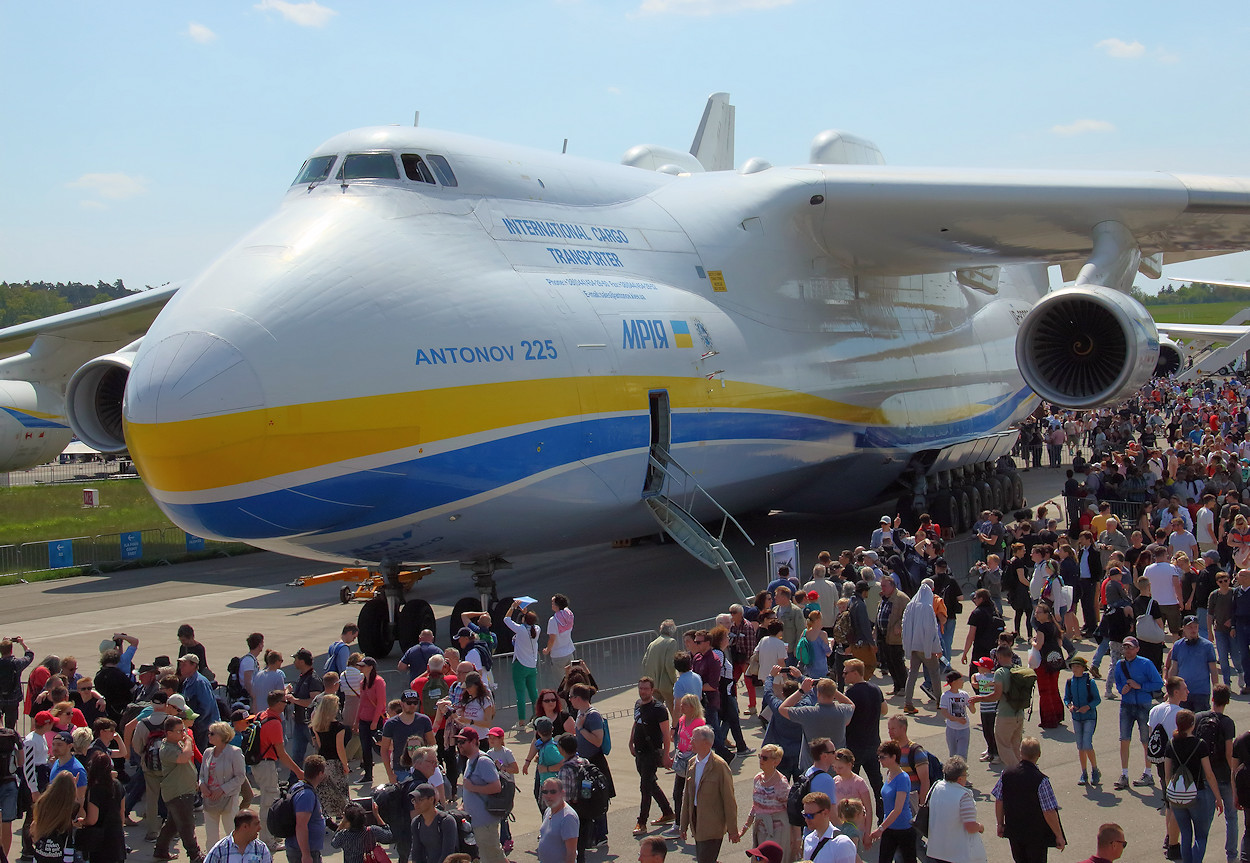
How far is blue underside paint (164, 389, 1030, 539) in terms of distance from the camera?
34.7ft

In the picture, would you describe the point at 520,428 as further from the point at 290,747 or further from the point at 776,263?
the point at 776,263

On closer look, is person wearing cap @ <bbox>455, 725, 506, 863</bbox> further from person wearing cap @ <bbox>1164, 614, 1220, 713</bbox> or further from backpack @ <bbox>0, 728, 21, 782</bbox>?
person wearing cap @ <bbox>1164, 614, 1220, 713</bbox>

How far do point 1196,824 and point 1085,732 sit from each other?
150 centimetres

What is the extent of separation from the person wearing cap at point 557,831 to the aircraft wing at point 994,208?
1203cm

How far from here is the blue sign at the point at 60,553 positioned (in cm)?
2103

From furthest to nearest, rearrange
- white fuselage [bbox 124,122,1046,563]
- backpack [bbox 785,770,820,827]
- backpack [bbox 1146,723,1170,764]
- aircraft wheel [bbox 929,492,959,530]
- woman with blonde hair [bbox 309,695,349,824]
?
aircraft wheel [bbox 929,492,959,530]
white fuselage [bbox 124,122,1046,563]
woman with blonde hair [bbox 309,695,349,824]
backpack [bbox 1146,723,1170,764]
backpack [bbox 785,770,820,827]

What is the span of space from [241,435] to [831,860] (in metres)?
6.53

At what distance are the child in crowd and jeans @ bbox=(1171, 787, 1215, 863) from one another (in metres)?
1.34

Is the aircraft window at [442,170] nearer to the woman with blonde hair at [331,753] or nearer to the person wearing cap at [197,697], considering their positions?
the person wearing cap at [197,697]

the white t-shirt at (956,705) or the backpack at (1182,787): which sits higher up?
the white t-shirt at (956,705)

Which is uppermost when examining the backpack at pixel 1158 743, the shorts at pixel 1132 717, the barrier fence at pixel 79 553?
the barrier fence at pixel 79 553

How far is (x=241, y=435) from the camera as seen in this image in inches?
402

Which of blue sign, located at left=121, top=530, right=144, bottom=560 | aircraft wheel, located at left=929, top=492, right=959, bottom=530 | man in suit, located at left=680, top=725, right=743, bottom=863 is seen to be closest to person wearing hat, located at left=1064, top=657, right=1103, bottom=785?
man in suit, located at left=680, top=725, right=743, bottom=863

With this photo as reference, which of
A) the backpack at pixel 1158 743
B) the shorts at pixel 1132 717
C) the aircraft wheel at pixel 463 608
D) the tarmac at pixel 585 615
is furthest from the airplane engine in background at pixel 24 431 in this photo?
the backpack at pixel 1158 743
